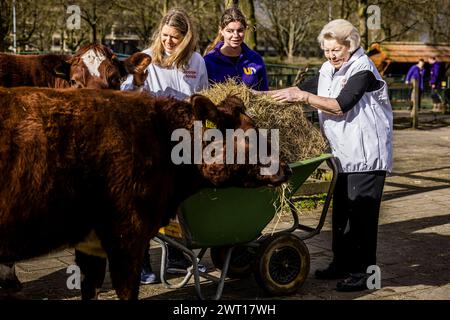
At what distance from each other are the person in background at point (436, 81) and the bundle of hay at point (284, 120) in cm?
1933

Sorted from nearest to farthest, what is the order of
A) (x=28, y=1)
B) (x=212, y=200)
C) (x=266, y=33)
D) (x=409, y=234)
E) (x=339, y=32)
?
(x=212, y=200) < (x=339, y=32) < (x=409, y=234) < (x=28, y=1) < (x=266, y=33)

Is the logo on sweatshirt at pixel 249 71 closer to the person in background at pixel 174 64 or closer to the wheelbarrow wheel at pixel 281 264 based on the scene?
the person in background at pixel 174 64

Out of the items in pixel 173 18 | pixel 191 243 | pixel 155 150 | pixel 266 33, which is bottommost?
pixel 191 243

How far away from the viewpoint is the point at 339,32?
523 cm

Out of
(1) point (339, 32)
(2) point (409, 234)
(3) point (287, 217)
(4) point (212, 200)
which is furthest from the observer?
(3) point (287, 217)

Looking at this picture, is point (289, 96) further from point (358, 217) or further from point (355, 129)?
point (358, 217)

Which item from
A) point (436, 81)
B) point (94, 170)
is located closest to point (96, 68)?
point (94, 170)

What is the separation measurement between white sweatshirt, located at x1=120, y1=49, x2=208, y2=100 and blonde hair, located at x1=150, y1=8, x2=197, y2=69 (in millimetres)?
50

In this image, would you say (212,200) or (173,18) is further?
(173,18)

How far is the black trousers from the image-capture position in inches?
210

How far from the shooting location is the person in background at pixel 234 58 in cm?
584
